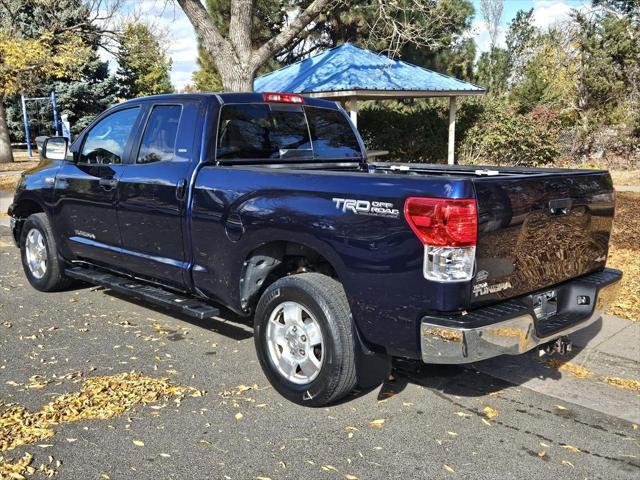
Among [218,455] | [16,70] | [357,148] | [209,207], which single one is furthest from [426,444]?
[16,70]

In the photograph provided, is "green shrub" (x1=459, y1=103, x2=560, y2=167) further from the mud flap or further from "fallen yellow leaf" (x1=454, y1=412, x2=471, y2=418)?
the mud flap

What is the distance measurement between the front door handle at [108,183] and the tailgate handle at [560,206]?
11.3 feet

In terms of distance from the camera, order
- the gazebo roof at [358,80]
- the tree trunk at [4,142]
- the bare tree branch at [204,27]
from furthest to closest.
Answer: the tree trunk at [4,142] → the gazebo roof at [358,80] → the bare tree branch at [204,27]

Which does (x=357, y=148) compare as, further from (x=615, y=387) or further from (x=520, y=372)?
(x=615, y=387)

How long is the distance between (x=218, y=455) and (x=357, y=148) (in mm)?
3059

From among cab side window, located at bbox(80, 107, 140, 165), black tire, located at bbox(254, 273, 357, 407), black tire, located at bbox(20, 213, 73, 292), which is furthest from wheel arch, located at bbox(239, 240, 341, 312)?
black tire, located at bbox(20, 213, 73, 292)

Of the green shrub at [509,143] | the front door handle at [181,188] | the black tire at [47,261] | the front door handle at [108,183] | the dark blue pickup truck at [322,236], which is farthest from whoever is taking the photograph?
the green shrub at [509,143]

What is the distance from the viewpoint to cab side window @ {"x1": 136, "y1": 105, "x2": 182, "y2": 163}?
4801 millimetres

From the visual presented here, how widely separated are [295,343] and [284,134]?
1.84m

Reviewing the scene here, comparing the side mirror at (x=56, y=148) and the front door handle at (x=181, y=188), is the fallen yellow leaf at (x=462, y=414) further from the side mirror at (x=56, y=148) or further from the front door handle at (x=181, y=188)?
the side mirror at (x=56, y=148)

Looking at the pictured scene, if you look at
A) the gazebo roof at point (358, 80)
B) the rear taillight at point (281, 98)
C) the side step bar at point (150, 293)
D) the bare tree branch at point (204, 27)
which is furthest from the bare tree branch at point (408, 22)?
the side step bar at point (150, 293)

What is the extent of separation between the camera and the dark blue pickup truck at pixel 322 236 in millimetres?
3205

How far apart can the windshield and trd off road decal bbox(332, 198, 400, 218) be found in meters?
1.44

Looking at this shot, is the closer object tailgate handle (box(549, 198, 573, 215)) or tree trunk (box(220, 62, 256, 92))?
tailgate handle (box(549, 198, 573, 215))
